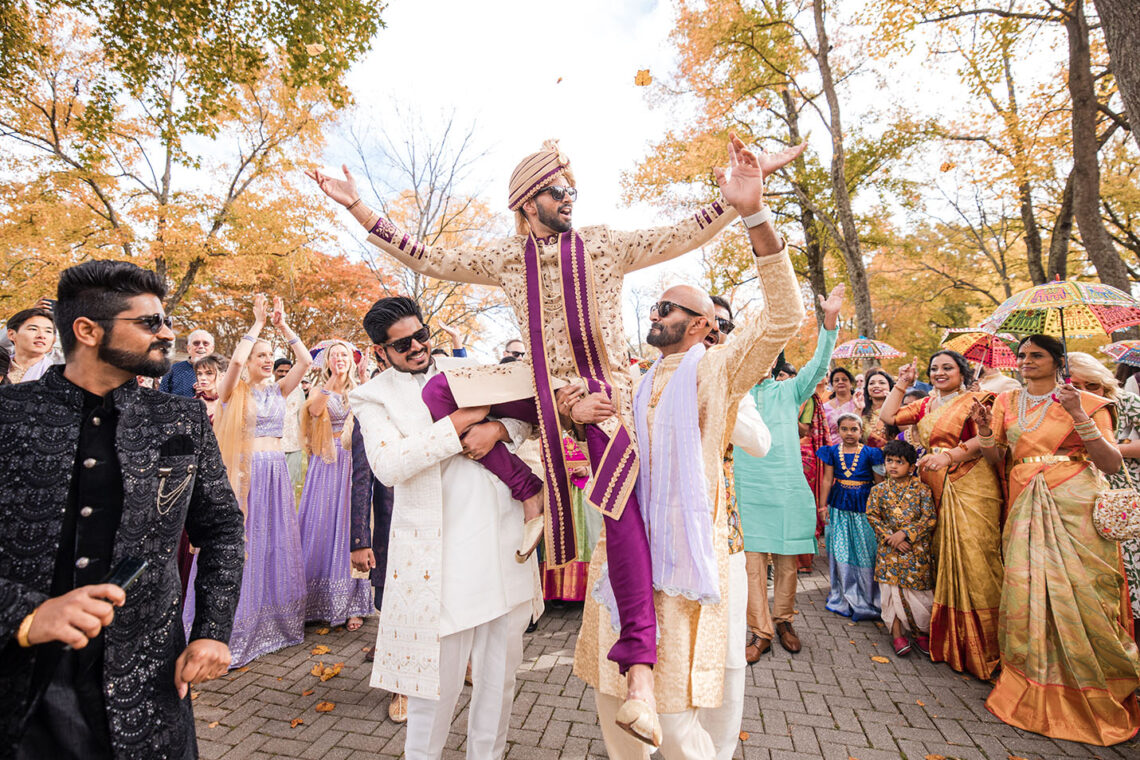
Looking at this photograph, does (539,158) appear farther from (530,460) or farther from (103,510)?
(530,460)

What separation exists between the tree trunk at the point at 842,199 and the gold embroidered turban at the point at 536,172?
1245 cm

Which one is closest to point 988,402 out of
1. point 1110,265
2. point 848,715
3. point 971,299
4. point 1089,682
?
point 1089,682

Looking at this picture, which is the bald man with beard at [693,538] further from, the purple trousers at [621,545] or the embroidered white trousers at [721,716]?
the purple trousers at [621,545]

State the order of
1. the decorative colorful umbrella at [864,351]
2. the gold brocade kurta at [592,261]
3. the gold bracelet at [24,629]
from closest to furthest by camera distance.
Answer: the gold bracelet at [24,629]
the gold brocade kurta at [592,261]
the decorative colorful umbrella at [864,351]

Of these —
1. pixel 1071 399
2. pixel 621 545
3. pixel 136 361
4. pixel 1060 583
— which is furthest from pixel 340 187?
pixel 1060 583

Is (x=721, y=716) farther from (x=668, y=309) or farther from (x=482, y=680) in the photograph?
(x=668, y=309)

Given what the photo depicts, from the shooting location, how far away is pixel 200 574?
1975 millimetres

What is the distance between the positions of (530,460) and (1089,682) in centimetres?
416

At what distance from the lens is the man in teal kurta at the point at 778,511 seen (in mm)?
4613

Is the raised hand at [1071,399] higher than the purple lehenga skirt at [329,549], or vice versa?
the raised hand at [1071,399]

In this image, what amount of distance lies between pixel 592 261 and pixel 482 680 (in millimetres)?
2110

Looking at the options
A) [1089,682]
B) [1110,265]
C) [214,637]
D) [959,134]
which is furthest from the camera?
[959,134]

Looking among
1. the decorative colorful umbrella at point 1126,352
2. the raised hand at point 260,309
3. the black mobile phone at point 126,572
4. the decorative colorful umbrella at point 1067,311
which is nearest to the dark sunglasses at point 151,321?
the black mobile phone at point 126,572

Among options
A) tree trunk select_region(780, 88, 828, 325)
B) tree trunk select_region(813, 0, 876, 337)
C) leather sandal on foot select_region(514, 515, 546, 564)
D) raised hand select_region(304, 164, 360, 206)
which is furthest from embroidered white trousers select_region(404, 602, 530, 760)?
tree trunk select_region(780, 88, 828, 325)
